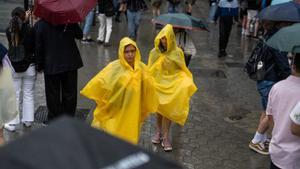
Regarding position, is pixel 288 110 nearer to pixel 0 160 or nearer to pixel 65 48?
pixel 0 160

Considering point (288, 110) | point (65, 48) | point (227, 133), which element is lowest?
point (227, 133)

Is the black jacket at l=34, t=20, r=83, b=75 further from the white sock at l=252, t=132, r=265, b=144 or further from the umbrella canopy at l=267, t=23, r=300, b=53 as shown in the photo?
the umbrella canopy at l=267, t=23, r=300, b=53

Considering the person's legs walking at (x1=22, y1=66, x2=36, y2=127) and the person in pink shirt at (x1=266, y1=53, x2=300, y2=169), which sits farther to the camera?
the person's legs walking at (x1=22, y1=66, x2=36, y2=127)

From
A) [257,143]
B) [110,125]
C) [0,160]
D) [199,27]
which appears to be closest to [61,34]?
[110,125]

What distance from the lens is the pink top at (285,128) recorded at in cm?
415

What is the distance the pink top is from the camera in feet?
13.6

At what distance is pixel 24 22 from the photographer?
739cm

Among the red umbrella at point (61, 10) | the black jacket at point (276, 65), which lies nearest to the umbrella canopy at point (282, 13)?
the black jacket at point (276, 65)

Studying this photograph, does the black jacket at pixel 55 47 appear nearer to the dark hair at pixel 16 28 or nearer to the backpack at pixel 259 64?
the dark hair at pixel 16 28

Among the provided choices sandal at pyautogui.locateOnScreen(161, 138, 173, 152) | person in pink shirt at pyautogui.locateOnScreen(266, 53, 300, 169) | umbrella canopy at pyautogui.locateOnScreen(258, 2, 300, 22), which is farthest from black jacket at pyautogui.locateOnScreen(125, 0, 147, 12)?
person in pink shirt at pyautogui.locateOnScreen(266, 53, 300, 169)

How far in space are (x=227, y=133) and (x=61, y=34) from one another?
2.56 meters

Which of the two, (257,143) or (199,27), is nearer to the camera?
(257,143)

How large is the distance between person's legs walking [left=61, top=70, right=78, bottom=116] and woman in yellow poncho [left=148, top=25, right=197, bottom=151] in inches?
45.2


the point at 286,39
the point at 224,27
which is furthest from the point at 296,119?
the point at 224,27
